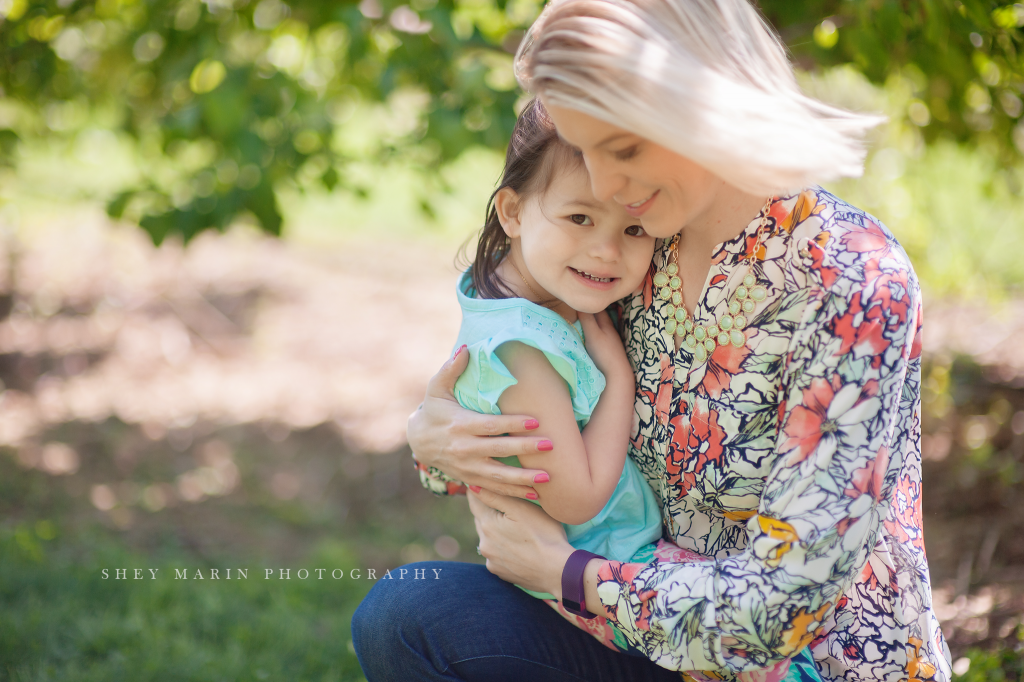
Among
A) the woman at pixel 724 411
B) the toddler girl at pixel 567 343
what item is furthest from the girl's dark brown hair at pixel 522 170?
the woman at pixel 724 411

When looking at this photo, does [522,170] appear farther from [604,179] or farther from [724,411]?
[724,411]

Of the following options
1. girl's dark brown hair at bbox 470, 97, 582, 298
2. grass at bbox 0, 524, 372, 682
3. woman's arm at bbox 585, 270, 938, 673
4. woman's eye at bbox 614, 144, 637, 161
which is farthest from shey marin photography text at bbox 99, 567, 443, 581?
woman's eye at bbox 614, 144, 637, 161

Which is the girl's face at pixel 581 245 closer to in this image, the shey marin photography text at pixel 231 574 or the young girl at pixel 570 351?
the young girl at pixel 570 351

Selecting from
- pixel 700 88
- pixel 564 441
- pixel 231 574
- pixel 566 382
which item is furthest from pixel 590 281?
pixel 231 574

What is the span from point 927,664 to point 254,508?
2923mm

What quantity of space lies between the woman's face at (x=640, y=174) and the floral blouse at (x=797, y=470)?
14 cm

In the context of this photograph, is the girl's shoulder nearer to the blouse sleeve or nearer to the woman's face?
the woman's face

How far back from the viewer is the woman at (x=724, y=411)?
3.56ft

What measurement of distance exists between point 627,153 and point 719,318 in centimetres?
35

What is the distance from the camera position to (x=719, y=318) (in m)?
1.32

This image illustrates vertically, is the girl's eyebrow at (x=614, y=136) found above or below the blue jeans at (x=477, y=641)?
above

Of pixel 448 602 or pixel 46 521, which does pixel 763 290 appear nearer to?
pixel 448 602

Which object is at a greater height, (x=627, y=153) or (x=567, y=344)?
(x=627, y=153)

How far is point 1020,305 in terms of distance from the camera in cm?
442
